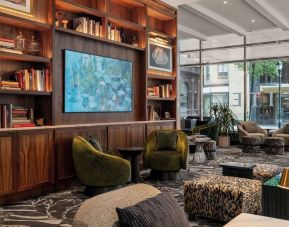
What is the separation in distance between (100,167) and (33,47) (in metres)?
2.08

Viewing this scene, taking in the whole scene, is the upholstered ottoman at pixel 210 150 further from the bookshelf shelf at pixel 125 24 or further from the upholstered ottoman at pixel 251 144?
the bookshelf shelf at pixel 125 24

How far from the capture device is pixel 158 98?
24.0ft

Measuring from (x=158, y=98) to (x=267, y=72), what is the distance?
5.77m

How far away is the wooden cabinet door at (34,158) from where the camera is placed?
442cm

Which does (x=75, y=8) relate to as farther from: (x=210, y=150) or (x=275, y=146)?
(x=275, y=146)

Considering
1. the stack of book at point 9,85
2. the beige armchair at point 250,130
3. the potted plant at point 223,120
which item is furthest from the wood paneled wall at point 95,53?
the potted plant at point 223,120

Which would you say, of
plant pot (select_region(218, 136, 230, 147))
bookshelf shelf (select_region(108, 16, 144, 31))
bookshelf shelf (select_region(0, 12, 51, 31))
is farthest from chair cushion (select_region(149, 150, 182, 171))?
plant pot (select_region(218, 136, 230, 147))

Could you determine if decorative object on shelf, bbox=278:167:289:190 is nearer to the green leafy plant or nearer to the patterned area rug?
the patterned area rug

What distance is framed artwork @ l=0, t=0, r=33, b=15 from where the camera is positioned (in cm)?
442

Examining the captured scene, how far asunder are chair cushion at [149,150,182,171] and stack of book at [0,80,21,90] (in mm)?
2506

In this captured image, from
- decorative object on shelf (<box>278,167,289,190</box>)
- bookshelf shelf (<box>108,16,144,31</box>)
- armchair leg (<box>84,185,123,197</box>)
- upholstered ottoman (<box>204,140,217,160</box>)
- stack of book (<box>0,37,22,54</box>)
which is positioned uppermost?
bookshelf shelf (<box>108,16,144,31</box>)

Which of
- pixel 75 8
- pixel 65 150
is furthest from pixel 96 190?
pixel 75 8

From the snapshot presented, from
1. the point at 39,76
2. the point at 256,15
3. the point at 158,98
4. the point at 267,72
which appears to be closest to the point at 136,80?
the point at 158,98

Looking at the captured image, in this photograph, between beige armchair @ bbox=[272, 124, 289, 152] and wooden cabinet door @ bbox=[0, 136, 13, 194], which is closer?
wooden cabinet door @ bbox=[0, 136, 13, 194]
